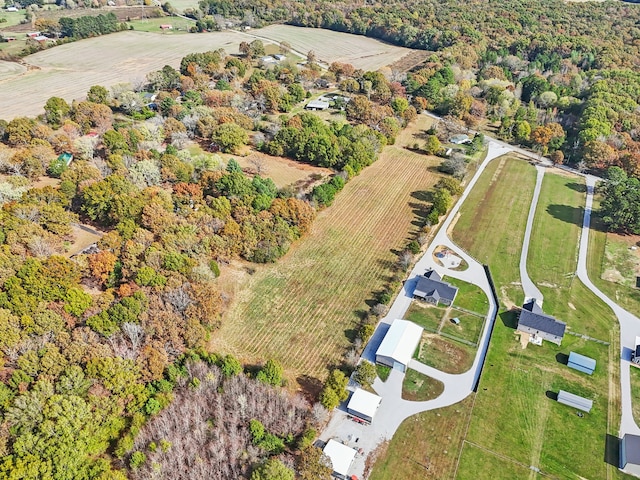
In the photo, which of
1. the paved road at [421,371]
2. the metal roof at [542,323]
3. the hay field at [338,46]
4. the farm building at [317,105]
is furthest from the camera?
the hay field at [338,46]

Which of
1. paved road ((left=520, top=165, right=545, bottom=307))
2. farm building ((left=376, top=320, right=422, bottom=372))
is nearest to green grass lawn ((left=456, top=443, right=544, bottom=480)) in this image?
farm building ((left=376, top=320, right=422, bottom=372))

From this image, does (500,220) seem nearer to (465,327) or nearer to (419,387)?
(465,327)

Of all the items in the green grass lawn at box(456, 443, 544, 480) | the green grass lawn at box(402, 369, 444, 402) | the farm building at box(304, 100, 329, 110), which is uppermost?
the farm building at box(304, 100, 329, 110)

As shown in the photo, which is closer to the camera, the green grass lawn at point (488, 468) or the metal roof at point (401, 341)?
the green grass lawn at point (488, 468)

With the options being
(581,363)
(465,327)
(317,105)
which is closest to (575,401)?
(581,363)

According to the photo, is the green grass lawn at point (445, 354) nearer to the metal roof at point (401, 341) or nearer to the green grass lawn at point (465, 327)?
the metal roof at point (401, 341)

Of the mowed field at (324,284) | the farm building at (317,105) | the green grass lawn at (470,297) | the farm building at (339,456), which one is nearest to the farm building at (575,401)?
the green grass lawn at (470,297)

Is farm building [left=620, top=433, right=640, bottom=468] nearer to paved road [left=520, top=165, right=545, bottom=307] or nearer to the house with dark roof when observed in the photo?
the house with dark roof
